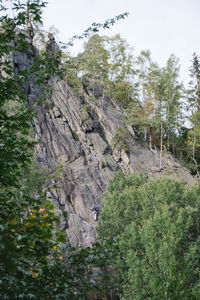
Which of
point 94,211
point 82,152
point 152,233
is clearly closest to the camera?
point 152,233

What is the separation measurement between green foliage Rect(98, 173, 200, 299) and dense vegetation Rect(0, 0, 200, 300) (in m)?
0.06

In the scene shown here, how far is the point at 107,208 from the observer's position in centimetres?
1811

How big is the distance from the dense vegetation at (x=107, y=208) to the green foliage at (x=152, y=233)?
0.06 meters

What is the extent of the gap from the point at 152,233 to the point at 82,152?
1406 centimetres

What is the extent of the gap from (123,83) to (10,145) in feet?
108

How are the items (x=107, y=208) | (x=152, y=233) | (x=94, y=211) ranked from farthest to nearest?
(x=94, y=211)
(x=107, y=208)
(x=152, y=233)

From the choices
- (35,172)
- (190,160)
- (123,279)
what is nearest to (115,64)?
Result: (190,160)

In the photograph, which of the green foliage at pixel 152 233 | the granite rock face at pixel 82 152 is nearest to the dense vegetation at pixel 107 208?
the green foliage at pixel 152 233

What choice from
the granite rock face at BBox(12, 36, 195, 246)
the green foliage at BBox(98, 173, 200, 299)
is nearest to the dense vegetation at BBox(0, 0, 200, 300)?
the green foliage at BBox(98, 173, 200, 299)

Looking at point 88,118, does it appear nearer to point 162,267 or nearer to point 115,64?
point 115,64

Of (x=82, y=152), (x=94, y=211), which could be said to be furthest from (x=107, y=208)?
(x=82, y=152)

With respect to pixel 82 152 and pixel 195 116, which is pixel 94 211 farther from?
pixel 195 116

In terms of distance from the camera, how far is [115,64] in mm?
33719

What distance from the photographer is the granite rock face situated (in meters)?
22.1
